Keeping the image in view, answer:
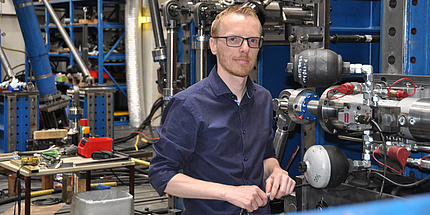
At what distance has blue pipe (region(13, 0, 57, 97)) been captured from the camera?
19.5ft

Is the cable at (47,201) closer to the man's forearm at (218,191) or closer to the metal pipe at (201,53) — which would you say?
the metal pipe at (201,53)

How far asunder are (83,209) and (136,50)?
488cm

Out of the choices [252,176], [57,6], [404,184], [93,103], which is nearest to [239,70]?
[252,176]

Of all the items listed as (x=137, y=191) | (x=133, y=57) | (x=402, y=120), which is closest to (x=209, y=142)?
(x=402, y=120)

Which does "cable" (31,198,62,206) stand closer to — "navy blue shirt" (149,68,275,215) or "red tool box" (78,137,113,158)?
"red tool box" (78,137,113,158)

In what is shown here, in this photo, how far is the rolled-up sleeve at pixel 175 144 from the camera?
160 cm

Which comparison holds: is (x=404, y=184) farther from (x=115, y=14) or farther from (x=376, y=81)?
(x=115, y=14)

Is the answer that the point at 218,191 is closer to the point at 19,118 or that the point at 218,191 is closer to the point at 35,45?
the point at 19,118

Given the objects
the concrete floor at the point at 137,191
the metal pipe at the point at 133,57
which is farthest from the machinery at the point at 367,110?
the metal pipe at the point at 133,57

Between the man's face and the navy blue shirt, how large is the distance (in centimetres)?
8

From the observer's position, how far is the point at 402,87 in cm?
155

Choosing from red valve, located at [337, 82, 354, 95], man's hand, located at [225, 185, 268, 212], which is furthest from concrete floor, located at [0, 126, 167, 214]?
red valve, located at [337, 82, 354, 95]

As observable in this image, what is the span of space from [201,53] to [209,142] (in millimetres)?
1543

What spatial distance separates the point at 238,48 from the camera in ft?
5.29
